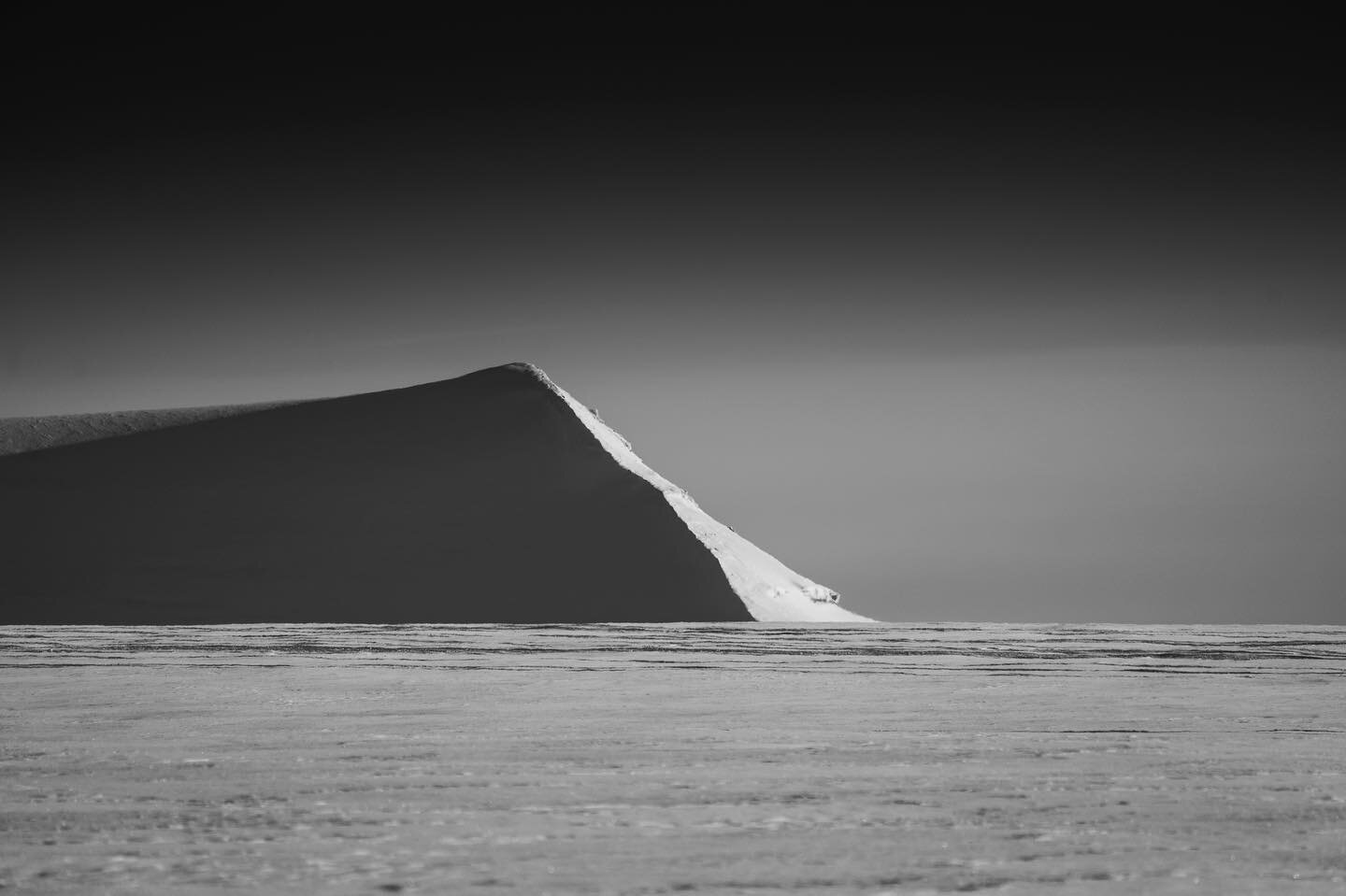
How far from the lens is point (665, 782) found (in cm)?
647

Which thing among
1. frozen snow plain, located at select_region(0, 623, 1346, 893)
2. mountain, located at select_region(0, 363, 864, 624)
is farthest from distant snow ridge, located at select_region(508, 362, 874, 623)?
frozen snow plain, located at select_region(0, 623, 1346, 893)

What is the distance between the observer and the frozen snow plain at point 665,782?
15.0ft

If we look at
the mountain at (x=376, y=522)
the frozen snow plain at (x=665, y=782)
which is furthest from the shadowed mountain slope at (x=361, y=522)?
the frozen snow plain at (x=665, y=782)

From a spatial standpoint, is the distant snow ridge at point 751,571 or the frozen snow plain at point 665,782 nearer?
the frozen snow plain at point 665,782

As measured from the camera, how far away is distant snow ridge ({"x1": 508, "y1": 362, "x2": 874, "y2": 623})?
3062 centimetres

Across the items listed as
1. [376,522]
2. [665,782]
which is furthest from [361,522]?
[665,782]

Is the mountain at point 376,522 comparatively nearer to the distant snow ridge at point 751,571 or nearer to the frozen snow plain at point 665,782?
the distant snow ridge at point 751,571

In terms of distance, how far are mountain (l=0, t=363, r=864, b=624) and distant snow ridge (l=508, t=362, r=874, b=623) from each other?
93 mm

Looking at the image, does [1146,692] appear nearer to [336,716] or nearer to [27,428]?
[336,716]

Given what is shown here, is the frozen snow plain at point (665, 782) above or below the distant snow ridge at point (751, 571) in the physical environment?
below

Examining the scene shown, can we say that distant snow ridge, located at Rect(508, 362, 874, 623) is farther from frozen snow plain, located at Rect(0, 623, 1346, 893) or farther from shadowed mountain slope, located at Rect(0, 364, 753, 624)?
frozen snow plain, located at Rect(0, 623, 1346, 893)

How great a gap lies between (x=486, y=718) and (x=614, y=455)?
89.8 feet

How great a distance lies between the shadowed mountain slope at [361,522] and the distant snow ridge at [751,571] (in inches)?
18.7

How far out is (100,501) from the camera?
36.1 metres
